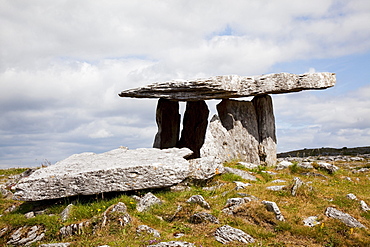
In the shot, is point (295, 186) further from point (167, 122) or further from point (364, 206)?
point (167, 122)

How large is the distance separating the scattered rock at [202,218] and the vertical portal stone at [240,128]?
35.5ft

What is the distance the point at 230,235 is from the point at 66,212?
16.8 feet

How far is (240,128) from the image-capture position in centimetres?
2170

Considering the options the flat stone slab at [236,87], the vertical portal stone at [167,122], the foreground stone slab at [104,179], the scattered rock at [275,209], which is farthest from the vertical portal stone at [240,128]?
the scattered rock at [275,209]

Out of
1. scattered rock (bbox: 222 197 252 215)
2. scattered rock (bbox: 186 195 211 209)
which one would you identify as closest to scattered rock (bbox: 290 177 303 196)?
scattered rock (bbox: 222 197 252 215)

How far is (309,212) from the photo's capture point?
10516 millimetres

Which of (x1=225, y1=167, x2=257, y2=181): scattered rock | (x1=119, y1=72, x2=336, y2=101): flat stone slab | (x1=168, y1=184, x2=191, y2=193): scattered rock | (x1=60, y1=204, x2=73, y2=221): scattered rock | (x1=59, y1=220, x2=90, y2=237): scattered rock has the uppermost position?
(x1=119, y1=72, x2=336, y2=101): flat stone slab

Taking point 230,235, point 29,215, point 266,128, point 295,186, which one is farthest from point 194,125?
point 230,235

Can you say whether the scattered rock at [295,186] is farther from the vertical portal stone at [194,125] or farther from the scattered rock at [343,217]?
the vertical portal stone at [194,125]

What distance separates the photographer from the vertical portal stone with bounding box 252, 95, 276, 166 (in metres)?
21.8

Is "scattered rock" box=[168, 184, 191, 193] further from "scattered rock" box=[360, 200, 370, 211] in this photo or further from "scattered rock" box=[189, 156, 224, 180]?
"scattered rock" box=[360, 200, 370, 211]

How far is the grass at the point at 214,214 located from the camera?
29.8 feet

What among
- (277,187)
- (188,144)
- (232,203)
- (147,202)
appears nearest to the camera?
(232,203)

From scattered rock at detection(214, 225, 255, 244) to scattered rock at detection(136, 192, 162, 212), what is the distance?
→ 2.57 meters
